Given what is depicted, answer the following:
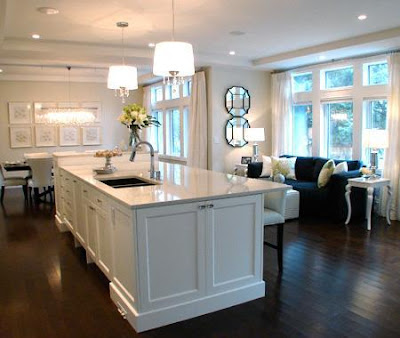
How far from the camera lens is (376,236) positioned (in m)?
5.12

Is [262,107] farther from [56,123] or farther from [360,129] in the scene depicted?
[56,123]

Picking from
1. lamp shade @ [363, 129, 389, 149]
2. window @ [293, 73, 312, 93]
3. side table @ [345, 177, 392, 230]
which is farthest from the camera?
window @ [293, 73, 312, 93]

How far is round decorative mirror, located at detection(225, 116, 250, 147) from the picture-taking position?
25.8 ft

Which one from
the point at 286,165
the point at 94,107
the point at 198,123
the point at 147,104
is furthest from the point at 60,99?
the point at 286,165

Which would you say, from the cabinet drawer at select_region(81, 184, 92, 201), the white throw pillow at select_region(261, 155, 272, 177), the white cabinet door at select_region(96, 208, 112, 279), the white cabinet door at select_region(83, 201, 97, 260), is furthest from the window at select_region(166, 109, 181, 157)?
the white cabinet door at select_region(96, 208, 112, 279)

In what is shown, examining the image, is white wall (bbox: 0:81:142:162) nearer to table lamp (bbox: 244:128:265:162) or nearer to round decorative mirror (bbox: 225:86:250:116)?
round decorative mirror (bbox: 225:86:250:116)

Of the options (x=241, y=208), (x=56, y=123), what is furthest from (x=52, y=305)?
(x=56, y=123)

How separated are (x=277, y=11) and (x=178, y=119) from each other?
16.5 feet

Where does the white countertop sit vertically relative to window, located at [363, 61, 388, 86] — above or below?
below

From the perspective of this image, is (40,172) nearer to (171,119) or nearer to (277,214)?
(171,119)

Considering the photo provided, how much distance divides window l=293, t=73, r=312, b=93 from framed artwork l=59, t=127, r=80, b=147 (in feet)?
18.5

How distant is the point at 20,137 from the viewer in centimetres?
954

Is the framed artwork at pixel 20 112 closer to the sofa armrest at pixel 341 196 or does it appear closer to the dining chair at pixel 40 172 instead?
the dining chair at pixel 40 172

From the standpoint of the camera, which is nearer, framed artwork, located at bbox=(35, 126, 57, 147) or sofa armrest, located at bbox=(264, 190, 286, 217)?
sofa armrest, located at bbox=(264, 190, 286, 217)
